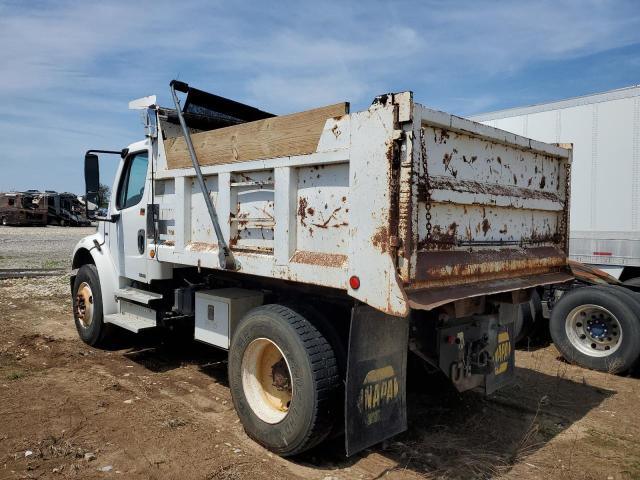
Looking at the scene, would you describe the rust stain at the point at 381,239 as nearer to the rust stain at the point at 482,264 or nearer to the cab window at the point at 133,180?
the rust stain at the point at 482,264

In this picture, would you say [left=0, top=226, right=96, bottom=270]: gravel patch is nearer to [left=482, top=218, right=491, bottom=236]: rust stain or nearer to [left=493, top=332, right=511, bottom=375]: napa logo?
[left=493, top=332, right=511, bottom=375]: napa logo

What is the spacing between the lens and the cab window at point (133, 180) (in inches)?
222

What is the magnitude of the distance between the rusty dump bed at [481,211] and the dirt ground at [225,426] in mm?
1267

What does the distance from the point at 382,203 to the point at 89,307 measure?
4877 mm

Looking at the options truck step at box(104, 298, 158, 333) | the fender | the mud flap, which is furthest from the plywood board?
the mud flap

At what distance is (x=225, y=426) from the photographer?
13.8 feet

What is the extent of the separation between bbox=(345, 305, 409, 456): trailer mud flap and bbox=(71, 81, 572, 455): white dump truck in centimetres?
1

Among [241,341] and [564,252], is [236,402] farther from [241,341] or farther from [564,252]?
[564,252]

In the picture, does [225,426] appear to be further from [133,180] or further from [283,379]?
[133,180]

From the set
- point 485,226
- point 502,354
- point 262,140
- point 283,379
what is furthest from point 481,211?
point 283,379

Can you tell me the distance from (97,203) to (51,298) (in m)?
4.88

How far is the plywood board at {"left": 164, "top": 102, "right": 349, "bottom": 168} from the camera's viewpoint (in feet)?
11.5

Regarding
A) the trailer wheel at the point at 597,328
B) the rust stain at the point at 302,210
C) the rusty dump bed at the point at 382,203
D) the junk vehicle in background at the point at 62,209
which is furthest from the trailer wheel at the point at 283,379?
Answer: the junk vehicle in background at the point at 62,209

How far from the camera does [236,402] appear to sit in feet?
13.3
